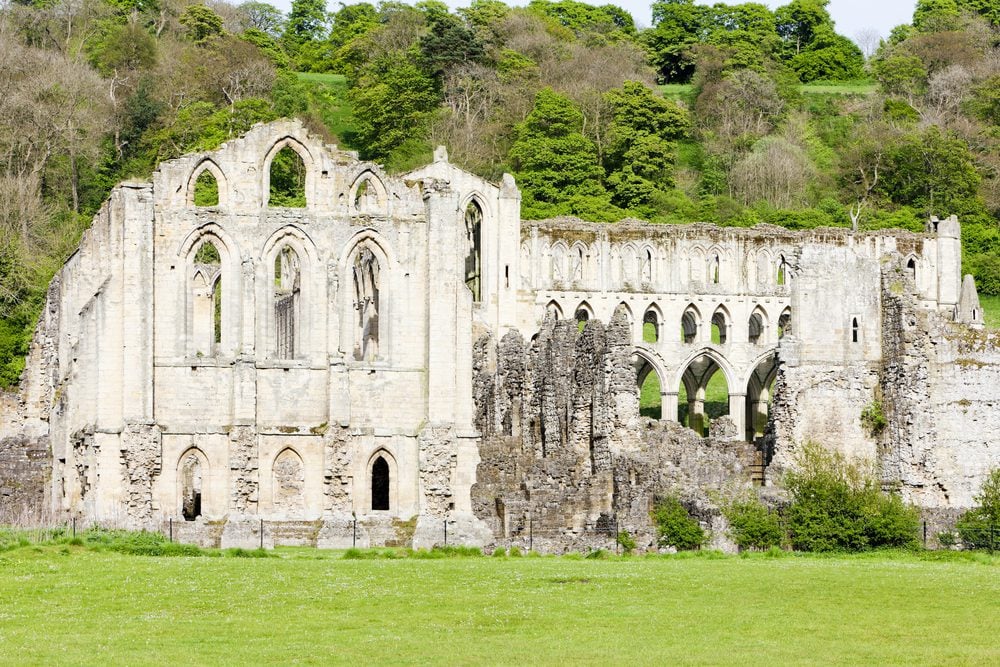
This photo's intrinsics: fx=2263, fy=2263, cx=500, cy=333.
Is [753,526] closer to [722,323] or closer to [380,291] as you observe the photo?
[380,291]

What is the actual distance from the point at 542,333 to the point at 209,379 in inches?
396

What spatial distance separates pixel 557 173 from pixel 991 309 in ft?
64.7

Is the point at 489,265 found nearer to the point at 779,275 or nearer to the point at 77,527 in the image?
the point at 779,275

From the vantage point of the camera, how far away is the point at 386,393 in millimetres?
58062

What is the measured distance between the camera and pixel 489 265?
258 feet

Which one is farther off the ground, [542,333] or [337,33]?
[337,33]

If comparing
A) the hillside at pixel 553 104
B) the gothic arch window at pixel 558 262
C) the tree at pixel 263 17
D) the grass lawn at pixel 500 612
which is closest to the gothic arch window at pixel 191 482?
the grass lawn at pixel 500 612

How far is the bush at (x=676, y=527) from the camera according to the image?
47125 mm

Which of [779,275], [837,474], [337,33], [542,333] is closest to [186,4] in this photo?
[337,33]

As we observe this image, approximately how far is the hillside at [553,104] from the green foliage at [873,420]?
32.4 meters

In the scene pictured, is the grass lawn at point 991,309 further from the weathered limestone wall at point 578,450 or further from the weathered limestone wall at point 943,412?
the weathered limestone wall at point 943,412

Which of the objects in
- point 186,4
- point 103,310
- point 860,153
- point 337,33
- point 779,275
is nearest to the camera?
point 103,310

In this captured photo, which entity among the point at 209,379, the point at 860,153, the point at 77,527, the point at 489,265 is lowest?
the point at 77,527

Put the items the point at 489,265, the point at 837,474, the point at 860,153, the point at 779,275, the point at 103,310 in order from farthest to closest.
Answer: the point at 860,153 < the point at 779,275 < the point at 489,265 < the point at 103,310 < the point at 837,474
